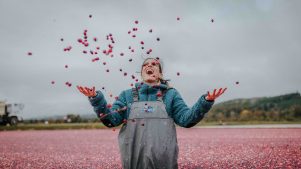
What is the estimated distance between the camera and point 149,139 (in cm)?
482

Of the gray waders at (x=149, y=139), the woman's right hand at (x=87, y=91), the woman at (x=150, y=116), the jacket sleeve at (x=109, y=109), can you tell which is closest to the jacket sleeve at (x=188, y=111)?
the woman at (x=150, y=116)

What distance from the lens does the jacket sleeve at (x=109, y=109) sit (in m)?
5.11

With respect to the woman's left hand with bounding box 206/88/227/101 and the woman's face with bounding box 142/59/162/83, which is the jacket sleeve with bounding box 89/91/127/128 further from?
the woman's left hand with bounding box 206/88/227/101

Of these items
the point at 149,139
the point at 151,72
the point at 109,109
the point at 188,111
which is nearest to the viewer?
the point at 149,139

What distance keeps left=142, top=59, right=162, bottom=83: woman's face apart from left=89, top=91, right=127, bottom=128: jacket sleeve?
44 centimetres

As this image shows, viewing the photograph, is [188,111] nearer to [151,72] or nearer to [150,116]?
[150,116]

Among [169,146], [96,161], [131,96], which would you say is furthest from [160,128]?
[96,161]

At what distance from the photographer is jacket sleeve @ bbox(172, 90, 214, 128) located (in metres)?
4.93

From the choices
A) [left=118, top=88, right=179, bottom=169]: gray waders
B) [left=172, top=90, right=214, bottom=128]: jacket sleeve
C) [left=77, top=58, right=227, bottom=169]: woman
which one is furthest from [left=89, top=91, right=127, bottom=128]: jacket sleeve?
[left=172, top=90, right=214, bottom=128]: jacket sleeve

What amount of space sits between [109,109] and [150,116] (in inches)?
24.5

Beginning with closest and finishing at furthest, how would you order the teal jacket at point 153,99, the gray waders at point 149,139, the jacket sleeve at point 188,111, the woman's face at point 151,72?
the gray waders at point 149,139 < the jacket sleeve at point 188,111 < the teal jacket at point 153,99 < the woman's face at point 151,72

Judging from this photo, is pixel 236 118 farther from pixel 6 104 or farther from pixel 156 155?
pixel 156 155

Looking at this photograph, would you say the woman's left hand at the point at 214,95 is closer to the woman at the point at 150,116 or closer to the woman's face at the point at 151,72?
the woman at the point at 150,116

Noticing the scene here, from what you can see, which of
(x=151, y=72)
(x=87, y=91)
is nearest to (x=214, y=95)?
(x=151, y=72)
